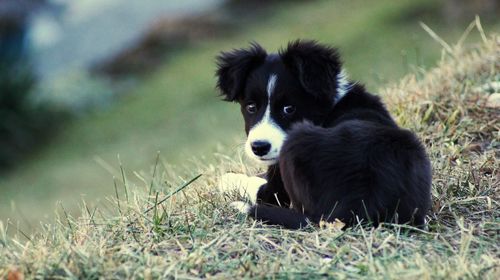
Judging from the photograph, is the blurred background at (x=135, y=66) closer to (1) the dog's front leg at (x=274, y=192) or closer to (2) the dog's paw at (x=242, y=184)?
(2) the dog's paw at (x=242, y=184)

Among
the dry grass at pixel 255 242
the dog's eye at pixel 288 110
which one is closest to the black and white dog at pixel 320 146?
the dog's eye at pixel 288 110

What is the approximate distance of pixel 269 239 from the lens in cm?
425

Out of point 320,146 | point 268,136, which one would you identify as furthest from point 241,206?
point 320,146

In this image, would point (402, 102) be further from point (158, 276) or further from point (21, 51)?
point (21, 51)

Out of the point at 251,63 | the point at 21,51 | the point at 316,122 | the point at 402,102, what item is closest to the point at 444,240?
the point at 316,122

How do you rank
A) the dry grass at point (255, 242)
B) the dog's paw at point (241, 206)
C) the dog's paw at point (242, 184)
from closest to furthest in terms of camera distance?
the dry grass at point (255, 242)
the dog's paw at point (241, 206)
the dog's paw at point (242, 184)

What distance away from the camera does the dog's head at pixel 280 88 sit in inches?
189

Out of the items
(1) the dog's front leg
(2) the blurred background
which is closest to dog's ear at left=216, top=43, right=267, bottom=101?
(1) the dog's front leg

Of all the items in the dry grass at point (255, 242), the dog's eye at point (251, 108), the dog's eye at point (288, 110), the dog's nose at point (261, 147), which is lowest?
the dry grass at point (255, 242)

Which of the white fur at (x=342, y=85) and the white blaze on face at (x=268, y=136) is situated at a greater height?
the white fur at (x=342, y=85)

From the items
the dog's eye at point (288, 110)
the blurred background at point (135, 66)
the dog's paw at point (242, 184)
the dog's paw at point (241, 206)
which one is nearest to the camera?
the dog's paw at point (241, 206)

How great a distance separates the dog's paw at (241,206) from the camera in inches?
184

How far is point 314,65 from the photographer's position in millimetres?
5027

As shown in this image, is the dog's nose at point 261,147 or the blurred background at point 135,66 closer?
the dog's nose at point 261,147
